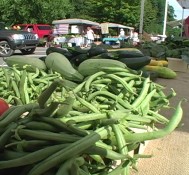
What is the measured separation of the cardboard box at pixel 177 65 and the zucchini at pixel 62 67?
3.99m

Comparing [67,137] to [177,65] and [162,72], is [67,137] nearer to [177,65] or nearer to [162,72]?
[162,72]

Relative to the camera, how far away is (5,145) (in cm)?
220

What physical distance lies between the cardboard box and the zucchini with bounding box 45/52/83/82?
3.99m

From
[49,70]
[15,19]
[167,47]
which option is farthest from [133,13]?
[49,70]

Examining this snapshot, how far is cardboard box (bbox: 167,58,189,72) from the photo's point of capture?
27.7 ft

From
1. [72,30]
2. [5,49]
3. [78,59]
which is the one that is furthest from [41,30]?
[78,59]

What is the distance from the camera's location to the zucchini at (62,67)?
4543mm

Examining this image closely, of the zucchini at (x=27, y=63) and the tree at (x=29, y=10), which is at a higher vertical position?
the zucchini at (x=27, y=63)

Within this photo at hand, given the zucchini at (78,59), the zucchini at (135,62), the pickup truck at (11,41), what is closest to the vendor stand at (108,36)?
the pickup truck at (11,41)

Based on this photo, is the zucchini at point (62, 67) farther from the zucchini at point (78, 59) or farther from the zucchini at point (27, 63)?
the zucchini at point (78, 59)

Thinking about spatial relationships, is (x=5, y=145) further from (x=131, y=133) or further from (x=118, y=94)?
(x=118, y=94)

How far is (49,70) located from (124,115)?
2.33m

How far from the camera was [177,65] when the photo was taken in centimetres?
851

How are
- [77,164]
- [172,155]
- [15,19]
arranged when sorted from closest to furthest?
[77,164] < [172,155] < [15,19]
